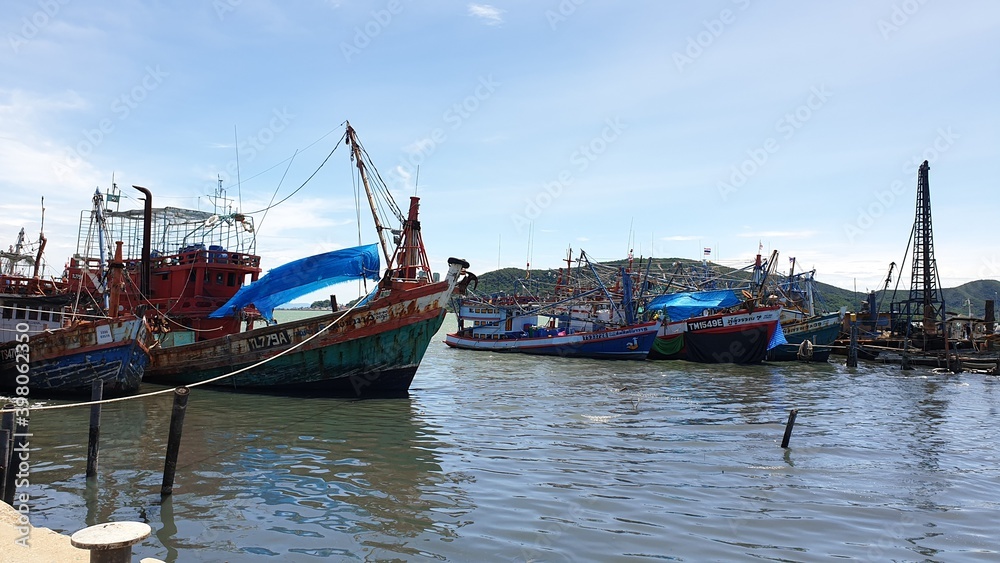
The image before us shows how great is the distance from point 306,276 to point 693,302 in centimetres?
2976

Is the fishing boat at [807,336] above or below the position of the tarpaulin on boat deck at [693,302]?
below

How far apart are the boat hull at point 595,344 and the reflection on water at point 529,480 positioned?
19.5 m

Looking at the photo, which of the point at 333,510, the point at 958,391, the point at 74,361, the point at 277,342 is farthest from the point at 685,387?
the point at 74,361

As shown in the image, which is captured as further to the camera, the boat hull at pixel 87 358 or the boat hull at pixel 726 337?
the boat hull at pixel 726 337

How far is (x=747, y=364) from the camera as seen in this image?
39094 millimetres

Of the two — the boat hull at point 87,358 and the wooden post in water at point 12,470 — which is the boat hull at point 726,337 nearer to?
the boat hull at point 87,358

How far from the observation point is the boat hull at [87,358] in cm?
1897

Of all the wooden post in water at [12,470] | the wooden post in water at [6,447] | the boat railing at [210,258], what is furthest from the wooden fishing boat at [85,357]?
the wooden post in water at [6,447]

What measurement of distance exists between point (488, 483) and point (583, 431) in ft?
18.1

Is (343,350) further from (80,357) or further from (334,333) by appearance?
(80,357)

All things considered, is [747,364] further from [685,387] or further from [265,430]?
[265,430]

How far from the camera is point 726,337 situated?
1571 inches

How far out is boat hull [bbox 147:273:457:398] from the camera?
2084 centimetres

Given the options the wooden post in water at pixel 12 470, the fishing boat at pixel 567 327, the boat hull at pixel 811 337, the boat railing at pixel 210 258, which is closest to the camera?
the wooden post in water at pixel 12 470
